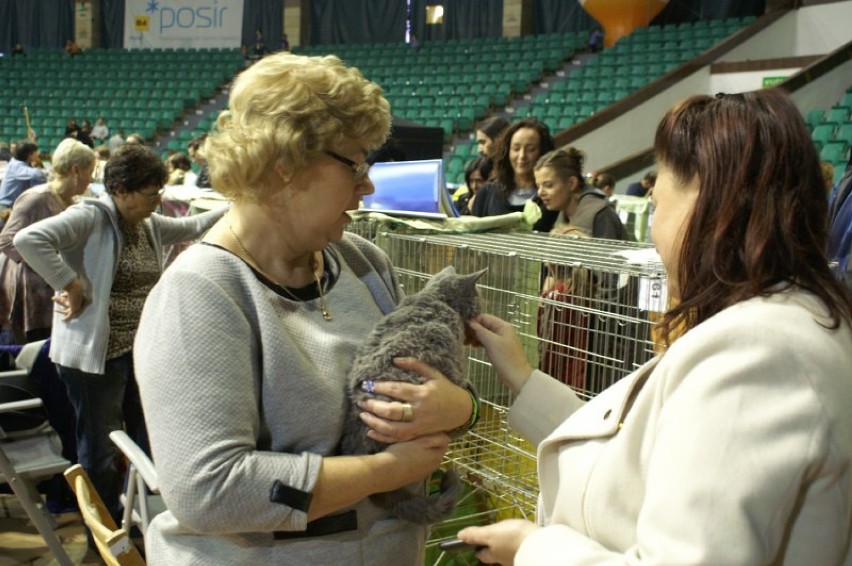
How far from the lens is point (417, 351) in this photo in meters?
1.20

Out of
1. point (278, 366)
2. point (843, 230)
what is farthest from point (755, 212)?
point (843, 230)

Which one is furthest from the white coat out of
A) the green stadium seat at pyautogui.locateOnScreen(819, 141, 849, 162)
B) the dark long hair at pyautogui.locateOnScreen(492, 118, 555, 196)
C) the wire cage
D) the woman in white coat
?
the green stadium seat at pyautogui.locateOnScreen(819, 141, 849, 162)

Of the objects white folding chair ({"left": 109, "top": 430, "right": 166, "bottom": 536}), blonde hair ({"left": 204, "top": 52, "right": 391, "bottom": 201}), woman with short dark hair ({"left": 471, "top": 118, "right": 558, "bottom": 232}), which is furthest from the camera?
woman with short dark hair ({"left": 471, "top": 118, "right": 558, "bottom": 232})

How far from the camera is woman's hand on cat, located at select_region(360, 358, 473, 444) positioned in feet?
3.76

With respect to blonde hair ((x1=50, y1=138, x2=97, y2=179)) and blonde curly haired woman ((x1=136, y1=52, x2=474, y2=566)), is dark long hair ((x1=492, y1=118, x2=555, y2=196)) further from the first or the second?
blonde curly haired woman ((x1=136, y1=52, x2=474, y2=566))

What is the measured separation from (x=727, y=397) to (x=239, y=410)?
603mm

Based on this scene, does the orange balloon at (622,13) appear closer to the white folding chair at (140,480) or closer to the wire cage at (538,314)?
the wire cage at (538,314)

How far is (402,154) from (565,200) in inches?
51.6

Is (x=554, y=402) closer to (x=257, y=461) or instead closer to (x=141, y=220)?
(x=257, y=461)

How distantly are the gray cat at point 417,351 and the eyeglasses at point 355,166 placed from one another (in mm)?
203

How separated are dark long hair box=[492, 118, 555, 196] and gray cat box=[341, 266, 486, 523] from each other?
2182 mm

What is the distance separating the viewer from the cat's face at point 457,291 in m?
1.30

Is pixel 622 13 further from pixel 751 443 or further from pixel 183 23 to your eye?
pixel 751 443

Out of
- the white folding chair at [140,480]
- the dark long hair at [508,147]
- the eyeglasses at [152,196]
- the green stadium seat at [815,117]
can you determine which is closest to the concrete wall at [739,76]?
the green stadium seat at [815,117]
